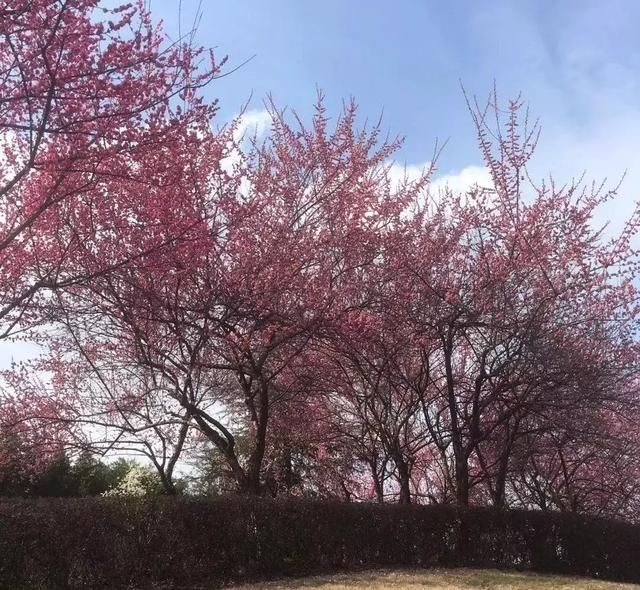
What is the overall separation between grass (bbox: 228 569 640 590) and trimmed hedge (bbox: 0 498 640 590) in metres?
0.51

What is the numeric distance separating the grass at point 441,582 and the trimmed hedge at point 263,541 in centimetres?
51

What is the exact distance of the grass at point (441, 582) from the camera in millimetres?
6762

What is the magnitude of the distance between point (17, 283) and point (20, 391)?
323 centimetres

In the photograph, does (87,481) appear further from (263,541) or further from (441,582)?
(441,582)

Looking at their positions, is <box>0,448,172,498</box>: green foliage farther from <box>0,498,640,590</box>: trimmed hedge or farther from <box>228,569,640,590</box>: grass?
<box>228,569,640,590</box>: grass

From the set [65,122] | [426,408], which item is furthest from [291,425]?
[65,122]

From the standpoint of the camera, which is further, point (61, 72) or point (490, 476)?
point (490, 476)

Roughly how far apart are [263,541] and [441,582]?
79.6 inches

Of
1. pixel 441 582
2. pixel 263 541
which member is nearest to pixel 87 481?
pixel 263 541

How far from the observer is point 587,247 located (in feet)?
29.5

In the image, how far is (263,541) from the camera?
748cm

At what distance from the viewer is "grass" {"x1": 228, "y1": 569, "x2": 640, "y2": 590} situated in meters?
6.76

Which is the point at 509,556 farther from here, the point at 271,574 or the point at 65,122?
the point at 65,122

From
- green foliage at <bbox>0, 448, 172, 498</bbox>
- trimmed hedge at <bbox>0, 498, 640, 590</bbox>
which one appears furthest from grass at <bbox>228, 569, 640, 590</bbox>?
green foliage at <bbox>0, 448, 172, 498</bbox>
